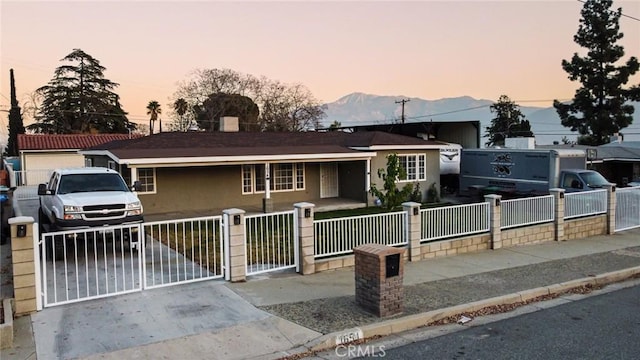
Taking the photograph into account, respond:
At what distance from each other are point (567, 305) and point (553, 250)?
15.9 ft

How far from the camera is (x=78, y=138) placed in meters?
37.2

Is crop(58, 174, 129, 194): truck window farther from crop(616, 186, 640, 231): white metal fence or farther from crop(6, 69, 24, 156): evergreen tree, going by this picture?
crop(6, 69, 24, 156): evergreen tree

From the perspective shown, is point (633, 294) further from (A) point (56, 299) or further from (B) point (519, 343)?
(A) point (56, 299)

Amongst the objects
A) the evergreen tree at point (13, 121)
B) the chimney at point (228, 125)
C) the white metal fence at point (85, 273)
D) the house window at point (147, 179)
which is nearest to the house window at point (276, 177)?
the house window at point (147, 179)

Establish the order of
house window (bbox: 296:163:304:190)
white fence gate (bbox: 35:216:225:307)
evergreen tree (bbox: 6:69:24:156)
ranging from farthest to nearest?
1. evergreen tree (bbox: 6:69:24:156)
2. house window (bbox: 296:163:304:190)
3. white fence gate (bbox: 35:216:225:307)

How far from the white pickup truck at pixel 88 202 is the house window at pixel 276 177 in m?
9.07

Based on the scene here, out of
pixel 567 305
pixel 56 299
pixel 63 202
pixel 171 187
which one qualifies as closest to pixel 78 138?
pixel 171 187

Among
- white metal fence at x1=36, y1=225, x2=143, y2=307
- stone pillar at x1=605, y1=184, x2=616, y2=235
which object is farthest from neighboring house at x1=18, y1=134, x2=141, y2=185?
stone pillar at x1=605, y1=184, x2=616, y2=235

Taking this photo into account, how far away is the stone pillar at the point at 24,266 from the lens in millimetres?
6723

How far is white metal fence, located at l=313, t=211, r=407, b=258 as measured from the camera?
33.0ft

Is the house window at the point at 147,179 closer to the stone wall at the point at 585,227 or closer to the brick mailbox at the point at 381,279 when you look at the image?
the brick mailbox at the point at 381,279

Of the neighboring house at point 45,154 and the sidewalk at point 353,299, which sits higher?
the neighboring house at point 45,154

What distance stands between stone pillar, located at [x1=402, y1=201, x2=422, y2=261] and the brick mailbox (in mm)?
3814

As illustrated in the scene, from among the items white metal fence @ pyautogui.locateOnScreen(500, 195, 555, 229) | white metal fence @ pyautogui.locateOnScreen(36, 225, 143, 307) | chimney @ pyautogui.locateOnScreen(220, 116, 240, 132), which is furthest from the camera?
chimney @ pyautogui.locateOnScreen(220, 116, 240, 132)
